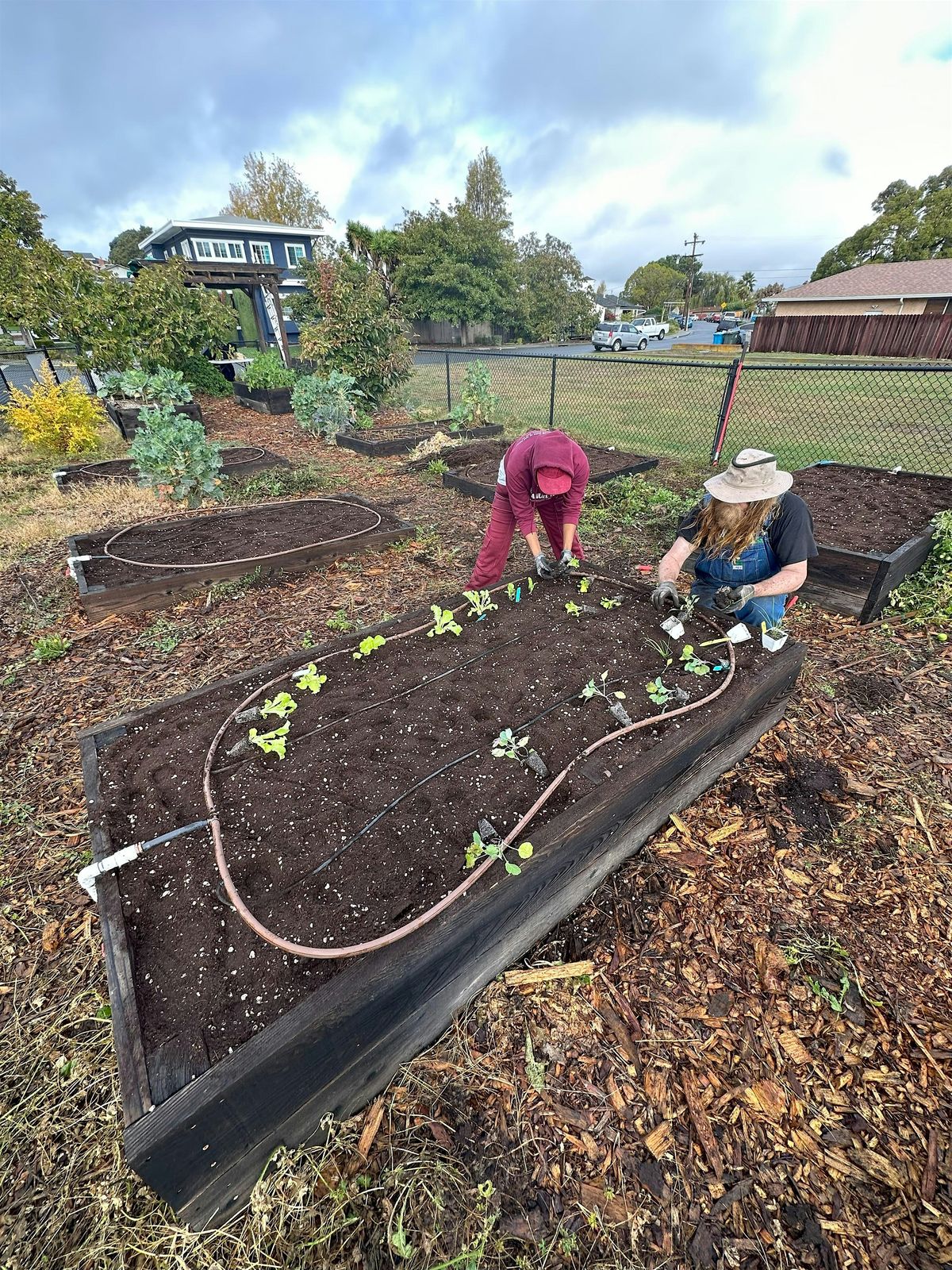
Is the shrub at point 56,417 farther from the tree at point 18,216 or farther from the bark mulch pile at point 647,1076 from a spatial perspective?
the bark mulch pile at point 647,1076

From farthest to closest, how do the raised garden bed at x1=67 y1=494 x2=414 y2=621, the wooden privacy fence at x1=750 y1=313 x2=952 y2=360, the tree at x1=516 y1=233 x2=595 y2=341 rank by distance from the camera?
the tree at x1=516 y1=233 x2=595 y2=341 < the wooden privacy fence at x1=750 y1=313 x2=952 y2=360 < the raised garden bed at x1=67 y1=494 x2=414 y2=621

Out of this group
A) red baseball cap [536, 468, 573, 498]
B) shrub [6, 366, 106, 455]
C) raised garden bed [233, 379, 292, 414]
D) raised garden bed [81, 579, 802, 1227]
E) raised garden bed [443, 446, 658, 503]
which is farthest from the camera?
raised garden bed [233, 379, 292, 414]

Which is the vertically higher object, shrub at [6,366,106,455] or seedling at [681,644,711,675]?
shrub at [6,366,106,455]

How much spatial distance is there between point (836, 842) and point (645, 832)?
0.77m

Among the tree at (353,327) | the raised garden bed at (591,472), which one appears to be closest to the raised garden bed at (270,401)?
the tree at (353,327)

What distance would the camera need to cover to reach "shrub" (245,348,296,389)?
11.2 m

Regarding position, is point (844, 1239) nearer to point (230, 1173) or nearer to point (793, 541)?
point (230, 1173)

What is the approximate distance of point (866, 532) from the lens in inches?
154

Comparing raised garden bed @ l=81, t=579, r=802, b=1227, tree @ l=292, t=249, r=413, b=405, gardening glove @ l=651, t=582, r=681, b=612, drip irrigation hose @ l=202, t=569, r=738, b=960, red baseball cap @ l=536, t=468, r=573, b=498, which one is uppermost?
tree @ l=292, t=249, r=413, b=405

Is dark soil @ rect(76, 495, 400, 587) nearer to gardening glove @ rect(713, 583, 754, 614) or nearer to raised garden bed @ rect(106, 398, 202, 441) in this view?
gardening glove @ rect(713, 583, 754, 614)

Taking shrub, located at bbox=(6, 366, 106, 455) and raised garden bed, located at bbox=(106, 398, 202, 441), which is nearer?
shrub, located at bbox=(6, 366, 106, 455)

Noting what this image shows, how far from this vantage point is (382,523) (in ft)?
16.1

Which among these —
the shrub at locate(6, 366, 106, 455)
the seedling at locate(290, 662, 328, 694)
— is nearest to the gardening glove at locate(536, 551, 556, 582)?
the seedling at locate(290, 662, 328, 694)

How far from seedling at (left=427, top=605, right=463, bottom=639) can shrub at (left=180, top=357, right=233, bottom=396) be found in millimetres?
10995
